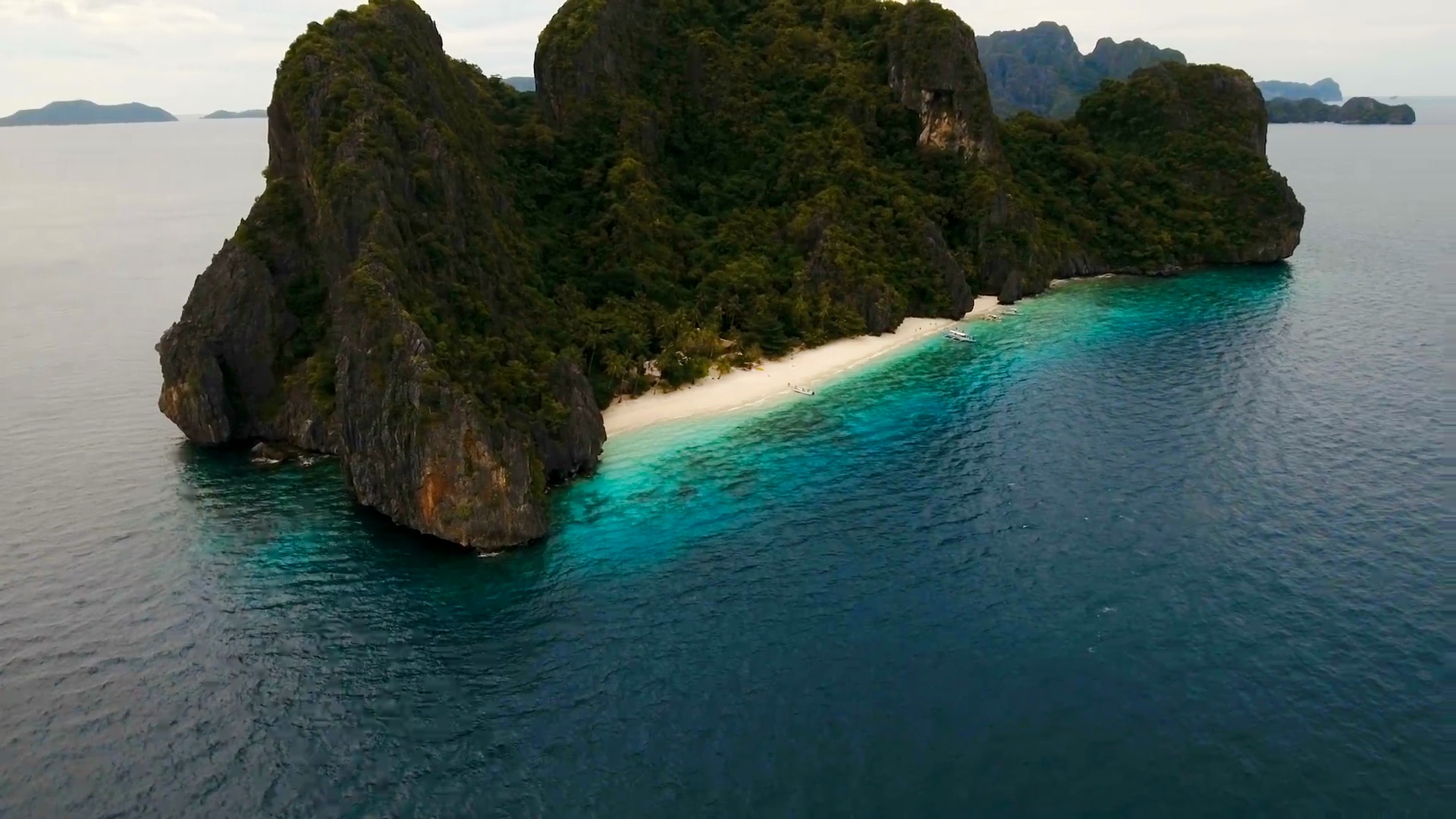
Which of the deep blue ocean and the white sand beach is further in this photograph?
the white sand beach

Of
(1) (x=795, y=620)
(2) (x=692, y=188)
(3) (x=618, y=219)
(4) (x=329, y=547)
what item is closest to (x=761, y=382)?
(3) (x=618, y=219)

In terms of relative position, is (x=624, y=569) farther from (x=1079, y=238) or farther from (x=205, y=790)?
(x=1079, y=238)

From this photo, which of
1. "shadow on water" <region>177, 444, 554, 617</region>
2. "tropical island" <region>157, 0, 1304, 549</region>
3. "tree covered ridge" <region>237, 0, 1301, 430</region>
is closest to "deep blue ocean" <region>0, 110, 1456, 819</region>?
"shadow on water" <region>177, 444, 554, 617</region>

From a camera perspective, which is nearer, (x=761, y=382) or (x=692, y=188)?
(x=761, y=382)

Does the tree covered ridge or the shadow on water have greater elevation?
the tree covered ridge

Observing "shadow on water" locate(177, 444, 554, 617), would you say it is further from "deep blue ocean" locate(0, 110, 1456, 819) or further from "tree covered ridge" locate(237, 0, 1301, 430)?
"tree covered ridge" locate(237, 0, 1301, 430)

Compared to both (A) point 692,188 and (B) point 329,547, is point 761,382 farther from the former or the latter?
(B) point 329,547

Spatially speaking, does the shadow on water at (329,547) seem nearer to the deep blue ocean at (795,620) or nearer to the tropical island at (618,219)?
the deep blue ocean at (795,620)
